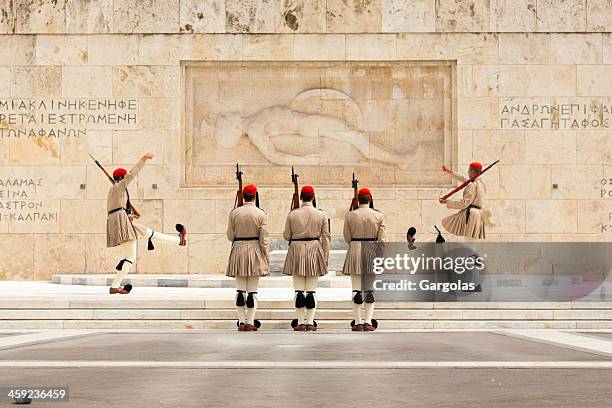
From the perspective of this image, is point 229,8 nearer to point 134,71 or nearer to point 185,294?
point 134,71

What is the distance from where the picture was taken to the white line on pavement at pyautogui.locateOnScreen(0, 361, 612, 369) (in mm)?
9586

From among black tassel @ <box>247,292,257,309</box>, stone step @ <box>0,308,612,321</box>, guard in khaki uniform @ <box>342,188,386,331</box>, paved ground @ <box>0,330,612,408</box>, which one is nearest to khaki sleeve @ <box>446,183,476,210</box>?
stone step @ <box>0,308,612,321</box>

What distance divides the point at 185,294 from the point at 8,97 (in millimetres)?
6922

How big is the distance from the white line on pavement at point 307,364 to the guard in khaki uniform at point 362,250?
3.85 metres

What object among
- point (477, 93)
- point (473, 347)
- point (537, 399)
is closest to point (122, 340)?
point (473, 347)

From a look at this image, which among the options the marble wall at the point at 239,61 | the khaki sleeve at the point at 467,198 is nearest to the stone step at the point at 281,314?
the khaki sleeve at the point at 467,198

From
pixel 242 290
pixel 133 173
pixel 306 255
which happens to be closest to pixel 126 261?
pixel 133 173

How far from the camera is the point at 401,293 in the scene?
50.1 ft

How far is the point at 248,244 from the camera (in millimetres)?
13812

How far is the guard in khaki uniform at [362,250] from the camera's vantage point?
13.8m

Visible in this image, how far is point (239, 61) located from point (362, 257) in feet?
27.7

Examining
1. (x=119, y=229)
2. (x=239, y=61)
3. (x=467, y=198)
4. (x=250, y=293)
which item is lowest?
(x=250, y=293)

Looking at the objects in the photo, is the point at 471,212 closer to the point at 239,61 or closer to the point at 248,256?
the point at 248,256

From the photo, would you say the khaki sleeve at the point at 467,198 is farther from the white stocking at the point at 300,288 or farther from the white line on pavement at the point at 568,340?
the white stocking at the point at 300,288
